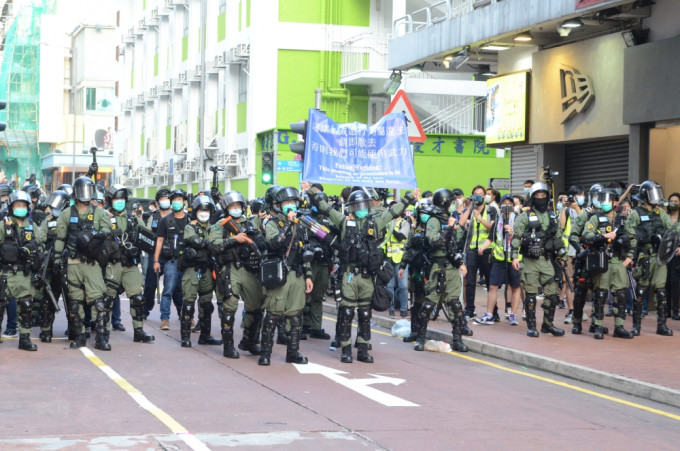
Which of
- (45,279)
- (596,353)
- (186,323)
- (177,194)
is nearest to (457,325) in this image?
(596,353)

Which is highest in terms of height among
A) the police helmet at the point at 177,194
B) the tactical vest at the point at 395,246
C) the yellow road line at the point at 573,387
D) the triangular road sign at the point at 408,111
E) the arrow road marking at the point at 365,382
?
the triangular road sign at the point at 408,111

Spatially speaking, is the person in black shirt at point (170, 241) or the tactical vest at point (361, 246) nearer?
the tactical vest at point (361, 246)

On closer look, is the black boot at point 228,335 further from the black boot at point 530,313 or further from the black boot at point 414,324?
the black boot at point 530,313

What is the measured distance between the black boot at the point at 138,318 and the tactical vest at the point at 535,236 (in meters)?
5.14

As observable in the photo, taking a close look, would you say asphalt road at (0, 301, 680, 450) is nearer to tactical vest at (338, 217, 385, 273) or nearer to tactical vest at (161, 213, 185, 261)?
tactical vest at (338, 217, 385, 273)

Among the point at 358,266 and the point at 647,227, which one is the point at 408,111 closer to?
the point at 647,227

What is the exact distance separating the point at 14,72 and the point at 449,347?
84921 millimetres

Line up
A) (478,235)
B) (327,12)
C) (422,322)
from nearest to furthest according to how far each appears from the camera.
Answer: (422,322), (478,235), (327,12)

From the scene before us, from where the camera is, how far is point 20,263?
13.8m

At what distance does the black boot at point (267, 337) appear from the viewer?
12.6 m

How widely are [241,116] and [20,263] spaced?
2804 cm

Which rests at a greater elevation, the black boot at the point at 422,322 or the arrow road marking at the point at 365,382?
the black boot at the point at 422,322

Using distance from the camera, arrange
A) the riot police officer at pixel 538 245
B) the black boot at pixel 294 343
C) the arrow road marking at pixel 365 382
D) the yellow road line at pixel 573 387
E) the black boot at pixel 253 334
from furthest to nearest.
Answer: the riot police officer at pixel 538 245 → the black boot at pixel 253 334 → the black boot at pixel 294 343 → the yellow road line at pixel 573 387 → the arrow road marking at pixel 365 382

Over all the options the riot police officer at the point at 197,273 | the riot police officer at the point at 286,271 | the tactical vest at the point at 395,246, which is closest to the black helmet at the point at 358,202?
the riot police officer at the point at 286,271
